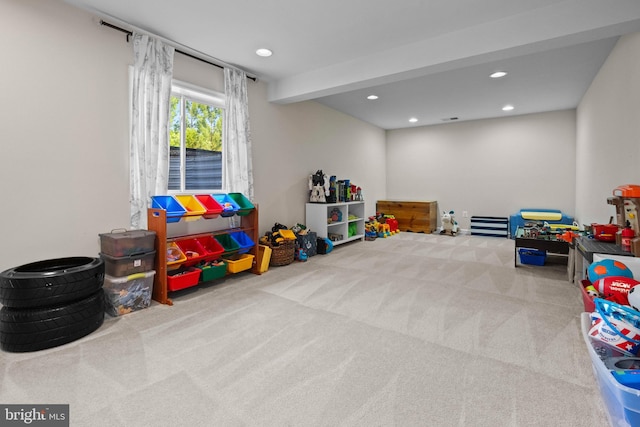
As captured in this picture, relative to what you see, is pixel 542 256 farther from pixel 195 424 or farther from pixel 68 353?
pixel 68 353

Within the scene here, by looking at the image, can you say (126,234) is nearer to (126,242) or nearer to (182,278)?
(126,242)

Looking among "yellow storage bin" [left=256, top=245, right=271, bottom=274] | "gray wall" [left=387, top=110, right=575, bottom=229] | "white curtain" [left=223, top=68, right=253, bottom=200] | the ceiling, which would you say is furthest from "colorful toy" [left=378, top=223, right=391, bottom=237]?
"white curtain" [left=223, top=68, right=253, bottom=200]

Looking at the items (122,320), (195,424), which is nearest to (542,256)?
(195,424)

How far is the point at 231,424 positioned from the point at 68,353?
1416mm

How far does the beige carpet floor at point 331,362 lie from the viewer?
146 cm

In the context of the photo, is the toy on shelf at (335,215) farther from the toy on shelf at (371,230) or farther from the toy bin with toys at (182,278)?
the toy bin with toys at (182,278)

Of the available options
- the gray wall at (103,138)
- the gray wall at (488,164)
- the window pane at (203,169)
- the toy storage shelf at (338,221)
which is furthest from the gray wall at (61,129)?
the gray wall at (488,164)

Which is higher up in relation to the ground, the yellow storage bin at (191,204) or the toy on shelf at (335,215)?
the yellow storage bin at (191,204)

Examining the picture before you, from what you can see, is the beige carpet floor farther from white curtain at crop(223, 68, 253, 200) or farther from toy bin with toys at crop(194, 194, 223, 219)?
white curtain at crop(223, 68, 253, 200)

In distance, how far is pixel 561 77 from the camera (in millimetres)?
4199

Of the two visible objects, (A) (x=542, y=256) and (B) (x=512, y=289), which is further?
(A) (x=542, y=256)

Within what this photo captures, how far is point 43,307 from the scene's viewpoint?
2.06m

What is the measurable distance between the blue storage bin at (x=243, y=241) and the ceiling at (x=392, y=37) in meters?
2.06

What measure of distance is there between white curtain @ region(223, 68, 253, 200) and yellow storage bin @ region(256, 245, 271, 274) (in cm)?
74
